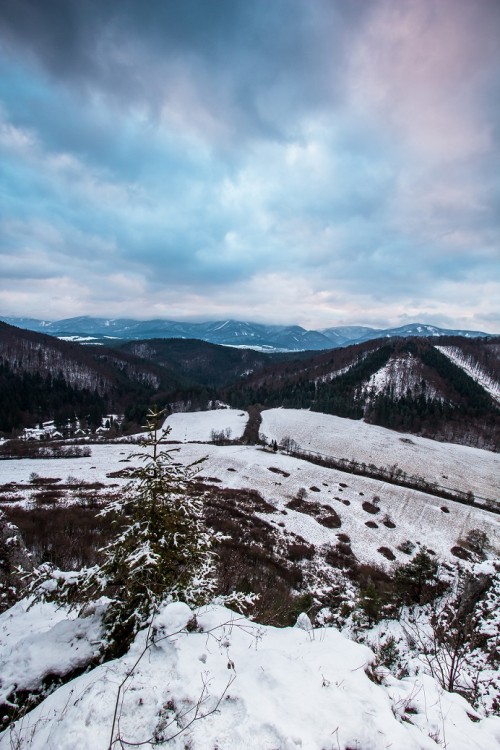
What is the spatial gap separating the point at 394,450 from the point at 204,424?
205 ft

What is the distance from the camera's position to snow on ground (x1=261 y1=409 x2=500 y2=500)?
72500 mm

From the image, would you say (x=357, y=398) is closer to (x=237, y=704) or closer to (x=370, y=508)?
(x=370, y=508)

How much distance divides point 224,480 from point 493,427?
428ft

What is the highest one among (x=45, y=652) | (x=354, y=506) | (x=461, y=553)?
(x=45, y=652)

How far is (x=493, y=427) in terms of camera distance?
12925cm

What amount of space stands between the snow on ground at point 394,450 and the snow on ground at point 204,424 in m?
9.84

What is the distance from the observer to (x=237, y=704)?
12.7 feet

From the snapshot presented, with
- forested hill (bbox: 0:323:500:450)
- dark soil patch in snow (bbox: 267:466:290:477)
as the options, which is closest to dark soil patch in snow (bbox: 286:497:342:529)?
dark soil patch in snow (bbox: 267:466:290:477)

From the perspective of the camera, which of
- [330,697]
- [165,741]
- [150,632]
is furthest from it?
[150,632]

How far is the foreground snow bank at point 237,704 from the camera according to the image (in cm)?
342

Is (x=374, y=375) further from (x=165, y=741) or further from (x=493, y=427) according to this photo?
(x=165, y=741)

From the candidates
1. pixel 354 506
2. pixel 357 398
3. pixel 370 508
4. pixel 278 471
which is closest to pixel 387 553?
pixel 370 508

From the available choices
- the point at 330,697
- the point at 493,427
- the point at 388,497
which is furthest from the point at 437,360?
the point at 330,697

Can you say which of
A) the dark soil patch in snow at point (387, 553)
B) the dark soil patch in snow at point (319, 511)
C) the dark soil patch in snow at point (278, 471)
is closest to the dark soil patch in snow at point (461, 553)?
the dark soil patch in snow at point (387, 553)
